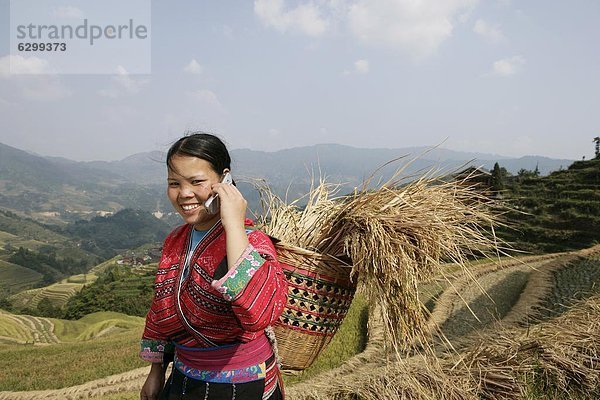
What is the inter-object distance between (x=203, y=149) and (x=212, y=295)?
0.39 metres

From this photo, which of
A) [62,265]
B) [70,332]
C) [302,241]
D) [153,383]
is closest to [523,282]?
[302,241]

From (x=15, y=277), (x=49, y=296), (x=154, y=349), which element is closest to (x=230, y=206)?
(x=154, y=349)

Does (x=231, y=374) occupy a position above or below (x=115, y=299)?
above

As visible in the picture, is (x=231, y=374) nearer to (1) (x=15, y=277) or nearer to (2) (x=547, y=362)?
(2) (x=547, y=362)

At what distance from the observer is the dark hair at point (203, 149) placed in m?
1.17

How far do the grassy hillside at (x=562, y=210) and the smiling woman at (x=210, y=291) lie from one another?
16746 millimetres

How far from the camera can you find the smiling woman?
3.43 feet

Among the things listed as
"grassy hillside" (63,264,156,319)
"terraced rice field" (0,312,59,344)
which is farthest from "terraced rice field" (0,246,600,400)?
"grassy hillside" (63,264,156,319)

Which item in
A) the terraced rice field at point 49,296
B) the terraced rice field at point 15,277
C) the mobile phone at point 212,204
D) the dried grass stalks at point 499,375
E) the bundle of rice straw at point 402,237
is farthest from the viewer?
the terraced rice field at point 15,277

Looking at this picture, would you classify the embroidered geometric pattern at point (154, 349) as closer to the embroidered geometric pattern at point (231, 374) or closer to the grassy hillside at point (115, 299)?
the embroidered geometric pattern at point (231, 374)

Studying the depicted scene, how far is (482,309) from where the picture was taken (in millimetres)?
6719

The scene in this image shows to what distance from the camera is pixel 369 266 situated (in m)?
1.47

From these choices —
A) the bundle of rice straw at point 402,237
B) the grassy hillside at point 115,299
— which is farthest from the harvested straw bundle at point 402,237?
the grassy hillside at point 115,299

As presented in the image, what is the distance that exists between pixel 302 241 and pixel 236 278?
34.3 inches
